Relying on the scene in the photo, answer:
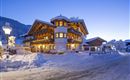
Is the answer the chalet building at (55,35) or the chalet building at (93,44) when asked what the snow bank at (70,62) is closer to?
the chalet building at (55,35)

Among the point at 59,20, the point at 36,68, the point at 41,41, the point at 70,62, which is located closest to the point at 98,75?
the point at 36,68

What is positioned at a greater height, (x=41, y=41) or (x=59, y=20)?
(x=59, y=20)

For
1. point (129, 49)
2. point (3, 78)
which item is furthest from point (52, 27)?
point (129, 49)

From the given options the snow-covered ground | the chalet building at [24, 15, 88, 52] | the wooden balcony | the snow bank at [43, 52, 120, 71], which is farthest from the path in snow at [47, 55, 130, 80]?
the wooden balcony

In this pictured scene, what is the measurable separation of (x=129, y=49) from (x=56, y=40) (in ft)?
236

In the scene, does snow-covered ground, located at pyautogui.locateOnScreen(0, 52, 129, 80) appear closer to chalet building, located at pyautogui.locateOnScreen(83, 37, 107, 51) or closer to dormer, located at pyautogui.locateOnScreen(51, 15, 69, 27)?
dormer, located at pyautogui.locateOnScreen(51, 15, 69, 27)

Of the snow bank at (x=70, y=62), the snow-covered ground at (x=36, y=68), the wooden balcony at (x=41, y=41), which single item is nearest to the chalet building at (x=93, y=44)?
the wooden balcony at (x=41, y=41)

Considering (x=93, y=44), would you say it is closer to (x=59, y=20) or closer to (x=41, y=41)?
(x=59, y=20)

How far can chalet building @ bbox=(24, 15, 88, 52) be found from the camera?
158 feet

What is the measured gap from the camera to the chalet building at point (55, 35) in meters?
48.3

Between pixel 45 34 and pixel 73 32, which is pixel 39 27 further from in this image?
pixel 73 32

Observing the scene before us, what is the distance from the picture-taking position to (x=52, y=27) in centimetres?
4919

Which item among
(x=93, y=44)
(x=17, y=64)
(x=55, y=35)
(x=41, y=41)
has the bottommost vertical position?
(x=17, y=64)

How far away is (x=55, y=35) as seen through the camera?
48.7 metres
